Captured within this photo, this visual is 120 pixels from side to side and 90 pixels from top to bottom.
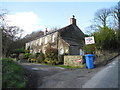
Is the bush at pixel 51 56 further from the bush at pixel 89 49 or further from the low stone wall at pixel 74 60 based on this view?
the bush at pixel 89 49

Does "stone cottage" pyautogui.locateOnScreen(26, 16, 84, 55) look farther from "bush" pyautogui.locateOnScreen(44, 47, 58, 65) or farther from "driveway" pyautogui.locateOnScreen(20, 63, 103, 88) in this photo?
"driveway" pyautogui.locateOnScreen(20, 63, 103, 88)

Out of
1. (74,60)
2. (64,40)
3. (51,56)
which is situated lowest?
(74,60)

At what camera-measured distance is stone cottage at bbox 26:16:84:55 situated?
21062 mm

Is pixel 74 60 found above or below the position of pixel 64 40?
below

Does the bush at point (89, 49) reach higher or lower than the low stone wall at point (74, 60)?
higher

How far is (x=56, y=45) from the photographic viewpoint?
76.8ft

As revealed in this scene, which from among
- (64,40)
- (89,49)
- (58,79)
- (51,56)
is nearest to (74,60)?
(89,49)

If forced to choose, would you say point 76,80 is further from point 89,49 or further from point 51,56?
point 51,56

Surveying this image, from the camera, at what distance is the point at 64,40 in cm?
2208

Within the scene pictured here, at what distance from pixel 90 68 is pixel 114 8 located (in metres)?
25.8

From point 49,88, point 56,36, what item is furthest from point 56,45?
point 49,88

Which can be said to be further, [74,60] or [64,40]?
[64,40]

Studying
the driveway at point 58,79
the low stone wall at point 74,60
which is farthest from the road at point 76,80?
the low stone wall at point 74,60

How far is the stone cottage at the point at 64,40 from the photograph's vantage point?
21062 millimetres
